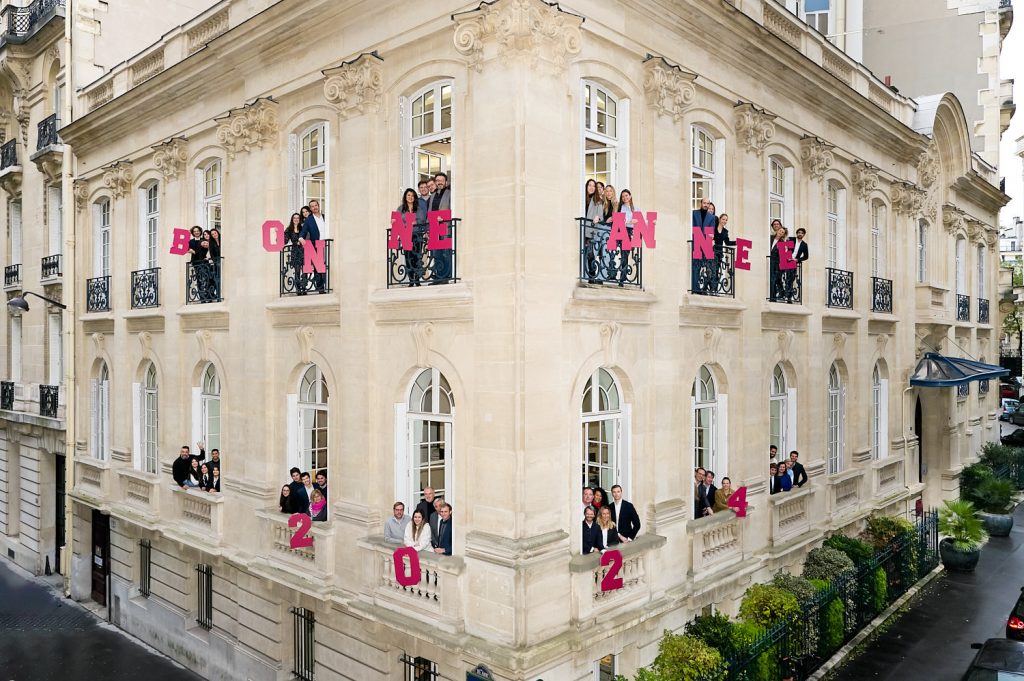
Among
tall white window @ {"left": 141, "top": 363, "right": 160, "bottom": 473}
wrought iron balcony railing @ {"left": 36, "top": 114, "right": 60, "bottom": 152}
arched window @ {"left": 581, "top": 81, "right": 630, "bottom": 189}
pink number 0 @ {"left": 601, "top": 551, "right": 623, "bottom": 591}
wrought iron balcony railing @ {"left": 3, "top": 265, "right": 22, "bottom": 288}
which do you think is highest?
wrought iron balcony railing @ {"left": 36, "top": 114, "right": 60, "bottom": 152}

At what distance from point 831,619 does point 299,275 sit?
11942 millimetres

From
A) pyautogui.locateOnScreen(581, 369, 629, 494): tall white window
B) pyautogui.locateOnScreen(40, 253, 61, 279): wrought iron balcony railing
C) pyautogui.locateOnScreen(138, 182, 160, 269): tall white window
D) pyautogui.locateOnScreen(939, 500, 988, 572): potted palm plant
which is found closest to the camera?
pyautogui.locateOnScreen(581, 369, 629, 494): tall white window

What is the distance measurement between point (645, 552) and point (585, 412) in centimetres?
238

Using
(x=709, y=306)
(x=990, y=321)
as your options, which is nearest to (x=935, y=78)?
(x=990, y=321)

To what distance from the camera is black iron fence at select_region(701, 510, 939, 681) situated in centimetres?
1233

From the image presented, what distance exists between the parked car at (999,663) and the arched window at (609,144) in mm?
9047

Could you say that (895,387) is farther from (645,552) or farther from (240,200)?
(240,200)

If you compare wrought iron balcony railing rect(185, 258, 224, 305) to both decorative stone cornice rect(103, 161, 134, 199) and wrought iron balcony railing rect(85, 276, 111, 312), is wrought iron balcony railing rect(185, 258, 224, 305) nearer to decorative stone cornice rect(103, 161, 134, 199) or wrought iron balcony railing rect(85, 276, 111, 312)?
decorative stone cornice rect(103, 161, 134, 199)

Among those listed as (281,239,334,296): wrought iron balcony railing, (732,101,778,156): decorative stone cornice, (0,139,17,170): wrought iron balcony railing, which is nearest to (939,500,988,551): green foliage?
(732,101,778,156): decorative stone cornice

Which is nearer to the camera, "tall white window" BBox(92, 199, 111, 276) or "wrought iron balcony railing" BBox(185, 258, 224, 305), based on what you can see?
"wrought iron balcony railing" BBox(185, 258, 224, 305)

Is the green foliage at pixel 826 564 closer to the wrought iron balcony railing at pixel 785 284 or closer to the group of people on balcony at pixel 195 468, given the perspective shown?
the wrought iron balcony railing at pixel 785 284

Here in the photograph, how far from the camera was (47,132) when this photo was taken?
21.9 metres

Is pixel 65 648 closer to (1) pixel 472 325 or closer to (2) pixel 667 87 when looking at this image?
(1) pixel 472 325

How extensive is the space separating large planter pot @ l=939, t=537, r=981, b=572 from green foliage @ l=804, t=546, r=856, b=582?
6405 mm
